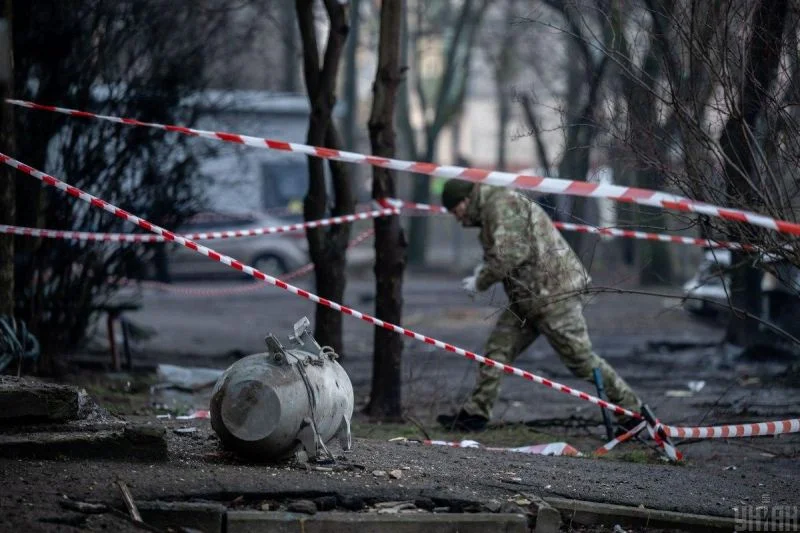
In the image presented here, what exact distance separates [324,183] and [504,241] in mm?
2027

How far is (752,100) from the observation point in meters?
6.76

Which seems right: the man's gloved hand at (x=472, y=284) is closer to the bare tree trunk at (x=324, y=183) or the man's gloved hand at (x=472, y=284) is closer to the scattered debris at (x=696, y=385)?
the bare tree trunk at (x=324, y=183)

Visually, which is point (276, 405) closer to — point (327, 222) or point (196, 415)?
point (196, 415)

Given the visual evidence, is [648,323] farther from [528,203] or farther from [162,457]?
[162,457]

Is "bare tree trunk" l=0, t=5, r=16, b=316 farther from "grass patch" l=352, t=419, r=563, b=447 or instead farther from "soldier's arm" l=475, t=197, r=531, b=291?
"soldier's arm" l=475, t=197, r=531, b=291

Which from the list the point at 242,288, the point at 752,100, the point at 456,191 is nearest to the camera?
the point at 752,100

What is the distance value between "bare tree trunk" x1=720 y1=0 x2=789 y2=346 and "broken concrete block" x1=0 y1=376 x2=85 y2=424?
3.80 meters

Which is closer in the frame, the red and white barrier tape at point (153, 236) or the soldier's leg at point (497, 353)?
the red and white barrier tape at point (153, 236)

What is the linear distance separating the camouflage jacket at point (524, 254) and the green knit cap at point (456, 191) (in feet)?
0.49

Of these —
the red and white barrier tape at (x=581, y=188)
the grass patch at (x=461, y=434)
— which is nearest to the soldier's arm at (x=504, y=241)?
the grass patch at (x=461, y=434)

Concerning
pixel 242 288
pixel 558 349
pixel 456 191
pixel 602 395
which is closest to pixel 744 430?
pixel 602 395

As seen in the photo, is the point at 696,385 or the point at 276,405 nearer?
the point at 276,405

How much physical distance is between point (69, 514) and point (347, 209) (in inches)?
200

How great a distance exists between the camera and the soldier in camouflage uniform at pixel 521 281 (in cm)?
823
